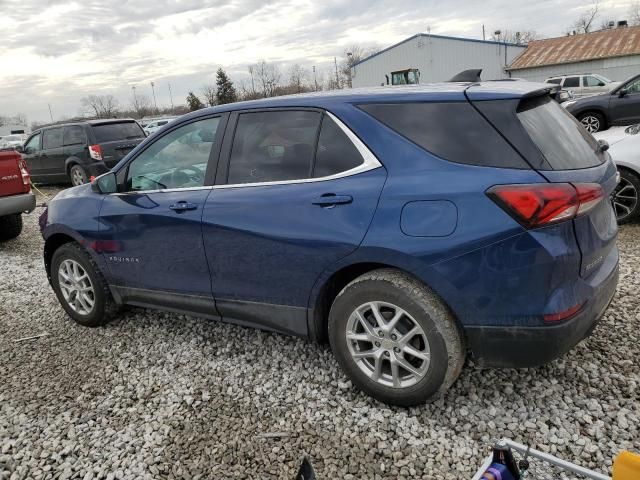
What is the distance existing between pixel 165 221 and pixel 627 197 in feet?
16.4

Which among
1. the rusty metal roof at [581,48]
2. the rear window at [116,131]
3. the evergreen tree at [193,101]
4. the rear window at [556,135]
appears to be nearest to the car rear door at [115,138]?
the rear window at [116,131]

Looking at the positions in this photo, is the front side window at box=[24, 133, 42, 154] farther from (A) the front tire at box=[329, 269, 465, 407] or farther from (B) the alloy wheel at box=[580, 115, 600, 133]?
(B) the alloy wheel at box=[580, 115, 600, 133]

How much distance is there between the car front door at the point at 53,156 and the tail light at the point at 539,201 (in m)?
12.1

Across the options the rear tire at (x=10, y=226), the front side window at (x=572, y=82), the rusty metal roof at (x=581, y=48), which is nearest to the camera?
the rear tire at (x=10, y=226)

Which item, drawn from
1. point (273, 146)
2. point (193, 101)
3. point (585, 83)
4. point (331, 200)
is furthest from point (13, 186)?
point (193, 101)

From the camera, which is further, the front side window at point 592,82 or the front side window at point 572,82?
the front side window at point 572,82

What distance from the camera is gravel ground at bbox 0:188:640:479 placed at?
2.49 meters

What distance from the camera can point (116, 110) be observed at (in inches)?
3519

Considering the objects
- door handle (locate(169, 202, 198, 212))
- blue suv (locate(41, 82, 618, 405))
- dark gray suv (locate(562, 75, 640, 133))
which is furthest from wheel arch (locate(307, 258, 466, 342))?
dark gray suv (locate(562, 75, 640, 133))

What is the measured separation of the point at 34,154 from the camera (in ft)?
42.9

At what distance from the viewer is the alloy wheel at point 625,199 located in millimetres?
5617

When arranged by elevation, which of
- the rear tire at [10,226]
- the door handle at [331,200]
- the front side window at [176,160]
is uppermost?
the front side window at [176,160]

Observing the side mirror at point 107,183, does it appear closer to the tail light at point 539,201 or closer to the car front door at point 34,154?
the tail light at point 539,201

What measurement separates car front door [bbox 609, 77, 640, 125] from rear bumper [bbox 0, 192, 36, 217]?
11.9 meters
